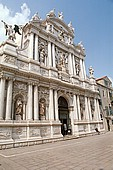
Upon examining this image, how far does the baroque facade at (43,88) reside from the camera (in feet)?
33.1

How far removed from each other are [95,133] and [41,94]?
395 inches

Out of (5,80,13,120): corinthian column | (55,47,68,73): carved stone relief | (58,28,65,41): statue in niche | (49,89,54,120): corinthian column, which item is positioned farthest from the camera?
(58,28,65,41): statue in niche

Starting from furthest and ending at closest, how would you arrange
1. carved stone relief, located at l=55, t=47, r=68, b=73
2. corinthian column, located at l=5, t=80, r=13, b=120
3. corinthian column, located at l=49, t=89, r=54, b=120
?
carved stone relief, located at l=55, t=47, r=68, b=73 < corinthian column, located at l=49, t=89, r=54, b=120 < corinthian column, located at l=5, t=80, r=13, b=120

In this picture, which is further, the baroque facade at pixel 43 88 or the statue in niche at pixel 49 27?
→ the statue in niche at pixel 49 27

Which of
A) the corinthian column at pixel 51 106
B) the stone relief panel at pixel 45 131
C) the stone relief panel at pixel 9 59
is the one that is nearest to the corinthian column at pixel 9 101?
the stone relief panel at pixel 9 59

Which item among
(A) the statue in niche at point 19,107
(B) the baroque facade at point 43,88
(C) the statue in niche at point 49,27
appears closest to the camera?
(B) the baroque facade at point 43,88

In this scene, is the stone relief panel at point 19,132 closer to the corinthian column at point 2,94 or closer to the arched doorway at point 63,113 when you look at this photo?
the corinthian column at point 2,94

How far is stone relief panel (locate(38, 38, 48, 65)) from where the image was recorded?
572 inches

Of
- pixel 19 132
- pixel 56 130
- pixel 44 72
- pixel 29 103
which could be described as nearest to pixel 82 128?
pixel 56 130

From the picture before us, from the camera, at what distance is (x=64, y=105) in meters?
15.9

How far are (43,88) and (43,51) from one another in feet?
15.5

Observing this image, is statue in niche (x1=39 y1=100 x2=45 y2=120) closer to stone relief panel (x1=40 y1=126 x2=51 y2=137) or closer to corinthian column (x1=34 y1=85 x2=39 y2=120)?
corinthian column (x1=34 y1=85 x2=39 y2=120)

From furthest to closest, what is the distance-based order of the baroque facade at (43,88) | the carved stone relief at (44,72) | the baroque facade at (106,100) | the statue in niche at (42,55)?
the baroque facade at (106,100) → the statue in niche at (42,55) → the carved stone relief at (44,72) → the baroque facade at (43,88)

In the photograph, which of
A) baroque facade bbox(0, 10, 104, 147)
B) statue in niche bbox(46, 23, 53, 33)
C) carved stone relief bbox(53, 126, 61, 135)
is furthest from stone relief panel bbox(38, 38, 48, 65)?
carved stone relief bbox(53, 126, 61, 135)
